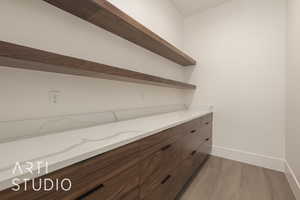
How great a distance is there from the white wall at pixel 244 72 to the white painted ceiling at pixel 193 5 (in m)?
0.09

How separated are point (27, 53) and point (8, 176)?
0.56 metres

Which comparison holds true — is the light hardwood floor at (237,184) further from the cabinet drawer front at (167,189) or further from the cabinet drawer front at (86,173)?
the cabinet drawer front at (86,173)

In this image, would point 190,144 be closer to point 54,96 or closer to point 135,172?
point 135,172

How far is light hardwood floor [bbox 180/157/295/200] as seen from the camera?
1493mm

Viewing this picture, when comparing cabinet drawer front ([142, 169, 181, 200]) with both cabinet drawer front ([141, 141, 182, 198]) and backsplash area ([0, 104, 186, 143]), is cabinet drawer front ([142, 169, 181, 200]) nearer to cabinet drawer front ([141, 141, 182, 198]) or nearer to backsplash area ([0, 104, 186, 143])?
cabinet drawer front ([141, 141, 182, 198])

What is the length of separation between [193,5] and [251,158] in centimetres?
279

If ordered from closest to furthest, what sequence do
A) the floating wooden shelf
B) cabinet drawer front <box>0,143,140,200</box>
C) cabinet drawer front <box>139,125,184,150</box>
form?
1. cabinet drawer front <box>0,143,140,200</box>
2. the floating wooden shelf
3. cabinet drawer front <box>139,125,184,150</box>

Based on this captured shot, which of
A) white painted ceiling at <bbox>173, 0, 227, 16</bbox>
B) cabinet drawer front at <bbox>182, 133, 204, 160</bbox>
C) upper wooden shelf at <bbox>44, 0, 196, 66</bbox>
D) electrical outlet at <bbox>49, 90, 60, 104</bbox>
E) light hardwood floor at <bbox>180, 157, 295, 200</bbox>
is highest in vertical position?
white painted ceiling at <bbox>173, 0, 227, 16</bbox>

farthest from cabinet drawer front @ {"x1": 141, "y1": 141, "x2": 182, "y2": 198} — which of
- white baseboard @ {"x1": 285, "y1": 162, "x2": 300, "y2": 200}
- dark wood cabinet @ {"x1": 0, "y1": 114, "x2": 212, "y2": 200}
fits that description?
white baseboard @ {"x1": 285, "y1": 162, "x2": 300, "y2": 200}

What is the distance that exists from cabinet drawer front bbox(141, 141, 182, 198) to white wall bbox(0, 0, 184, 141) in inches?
25.9

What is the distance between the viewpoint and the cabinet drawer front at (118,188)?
2.06 ft

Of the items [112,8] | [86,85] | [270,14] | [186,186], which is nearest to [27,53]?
[86,85]

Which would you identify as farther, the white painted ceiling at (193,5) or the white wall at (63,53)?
the white painted ceiling at (193,5)

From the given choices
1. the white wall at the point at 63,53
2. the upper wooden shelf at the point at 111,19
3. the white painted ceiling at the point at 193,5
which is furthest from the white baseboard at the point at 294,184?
the white painted ceiling at the point at 193,5
